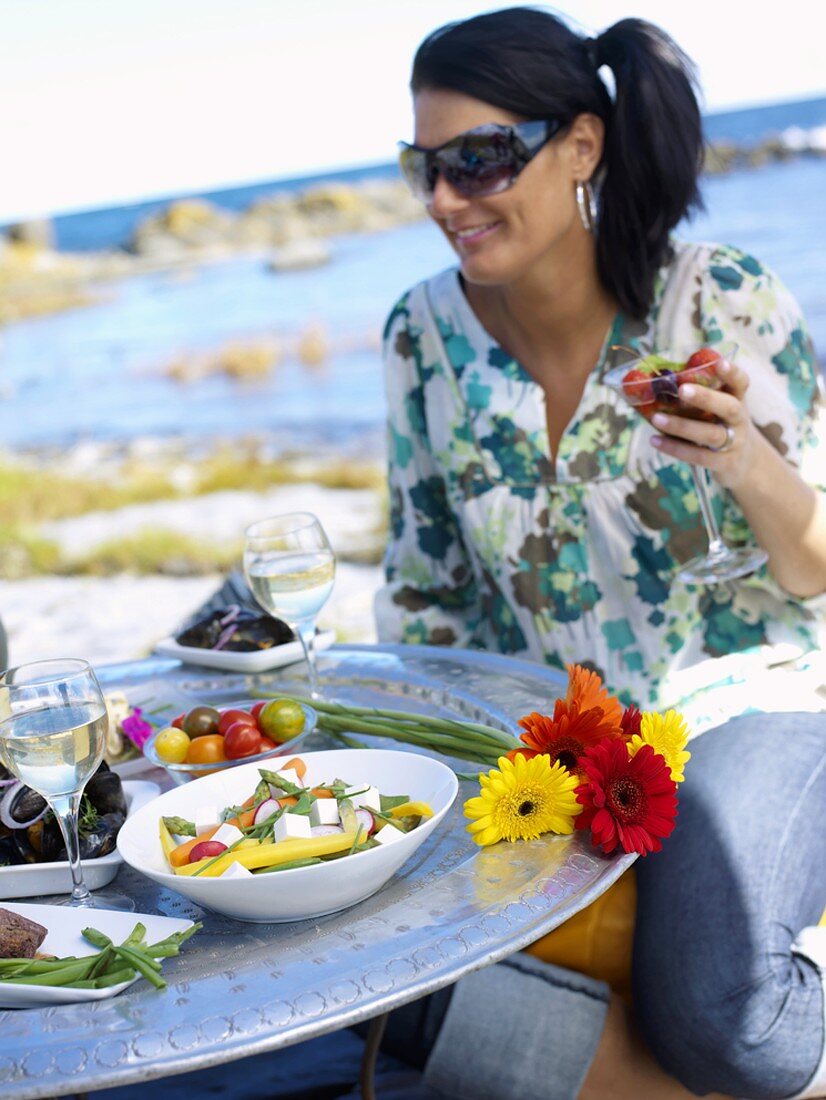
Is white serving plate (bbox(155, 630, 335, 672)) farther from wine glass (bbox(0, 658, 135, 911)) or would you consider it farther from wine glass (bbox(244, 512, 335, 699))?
wine glass (bbox(0, 658, 135, 911))

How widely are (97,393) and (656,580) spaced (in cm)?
2295

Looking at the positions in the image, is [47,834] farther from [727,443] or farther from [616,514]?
[616,514]

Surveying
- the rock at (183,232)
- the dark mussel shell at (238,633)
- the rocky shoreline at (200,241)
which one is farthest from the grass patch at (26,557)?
the rock at (183,232)

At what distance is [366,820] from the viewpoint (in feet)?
4.61

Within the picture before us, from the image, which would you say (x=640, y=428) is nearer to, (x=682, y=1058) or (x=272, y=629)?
(x=272, y=629)

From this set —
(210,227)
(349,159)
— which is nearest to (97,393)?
(210,227)

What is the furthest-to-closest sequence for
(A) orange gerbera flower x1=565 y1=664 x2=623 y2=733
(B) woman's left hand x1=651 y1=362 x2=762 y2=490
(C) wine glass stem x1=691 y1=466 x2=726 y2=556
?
1. (C) wine glass stem x1=691 y1=466 x2=726 y2=556
2. (B) woman's left hand x1=651 y1=362 x2=762 y2=490
3. (A) orange gerbera flower x1=565 y1=664 x2=623 y2=733

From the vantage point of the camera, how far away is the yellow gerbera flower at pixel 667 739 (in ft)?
4.93

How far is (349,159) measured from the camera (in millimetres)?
49250

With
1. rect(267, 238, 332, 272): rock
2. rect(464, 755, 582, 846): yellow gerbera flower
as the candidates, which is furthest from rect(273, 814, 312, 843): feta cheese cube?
A: rect(267, 238, 332, 272): rock

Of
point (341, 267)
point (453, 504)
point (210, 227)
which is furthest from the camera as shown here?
point (210, 227)

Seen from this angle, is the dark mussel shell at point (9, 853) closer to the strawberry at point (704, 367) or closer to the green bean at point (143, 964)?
the green bean at point (143, 964)

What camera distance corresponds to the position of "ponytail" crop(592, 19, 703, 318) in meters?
2.71

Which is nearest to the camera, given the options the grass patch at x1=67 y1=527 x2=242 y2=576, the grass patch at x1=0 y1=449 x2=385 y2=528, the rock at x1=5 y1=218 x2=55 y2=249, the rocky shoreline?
the grass patch at x1=67 y1=527 x2=242 y2=576
